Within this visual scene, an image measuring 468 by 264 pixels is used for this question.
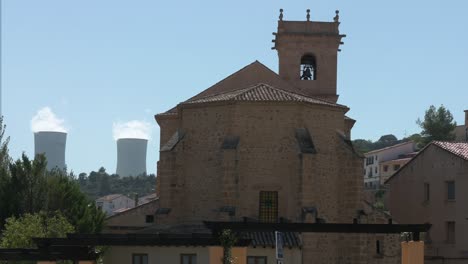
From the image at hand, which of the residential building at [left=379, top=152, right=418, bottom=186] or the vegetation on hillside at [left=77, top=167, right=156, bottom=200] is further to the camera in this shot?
the vegetation on hillside at [left=77, top=167, right=156, bottom=200]

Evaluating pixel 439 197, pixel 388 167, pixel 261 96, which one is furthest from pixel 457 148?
pixel 388 167

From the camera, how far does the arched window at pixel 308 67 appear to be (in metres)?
48.8

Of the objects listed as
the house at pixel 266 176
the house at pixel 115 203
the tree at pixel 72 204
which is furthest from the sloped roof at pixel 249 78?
the house at pixel 115 203

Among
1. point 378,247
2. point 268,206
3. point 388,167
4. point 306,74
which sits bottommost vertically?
point 378,247

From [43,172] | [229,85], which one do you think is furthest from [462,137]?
[43,172]

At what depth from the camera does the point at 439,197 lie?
153 feet

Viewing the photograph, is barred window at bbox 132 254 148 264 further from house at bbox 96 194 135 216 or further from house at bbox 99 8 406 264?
house at bbox 96 194 135 216

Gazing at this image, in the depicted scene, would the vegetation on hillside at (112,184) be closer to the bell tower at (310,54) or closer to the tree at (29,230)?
the bell tower at (310,54)

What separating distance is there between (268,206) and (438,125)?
145ft

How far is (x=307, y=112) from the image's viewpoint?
126ft

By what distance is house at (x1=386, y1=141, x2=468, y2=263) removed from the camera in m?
44.9

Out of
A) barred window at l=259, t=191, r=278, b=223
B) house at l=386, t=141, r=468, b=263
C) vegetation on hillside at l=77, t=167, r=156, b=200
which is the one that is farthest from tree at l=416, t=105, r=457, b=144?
vegetation on hillside at l=77, t=167, r=156, b=200

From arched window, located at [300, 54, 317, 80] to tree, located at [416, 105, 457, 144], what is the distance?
3204 centimetres

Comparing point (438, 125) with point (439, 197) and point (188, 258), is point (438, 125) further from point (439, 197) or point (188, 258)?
point (188, 258)
